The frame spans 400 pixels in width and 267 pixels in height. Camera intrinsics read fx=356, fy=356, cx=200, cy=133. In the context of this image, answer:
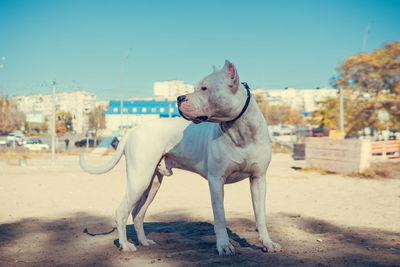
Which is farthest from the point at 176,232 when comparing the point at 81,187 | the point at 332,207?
the point at 81,187

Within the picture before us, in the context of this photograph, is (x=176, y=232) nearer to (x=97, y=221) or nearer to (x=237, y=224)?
(x=237, y=224)

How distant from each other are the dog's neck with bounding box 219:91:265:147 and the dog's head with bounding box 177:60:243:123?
0.20 metres

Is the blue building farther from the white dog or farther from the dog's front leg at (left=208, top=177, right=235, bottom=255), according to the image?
the dog's front leg at (left=208, top=177, right=235, bottom=255)

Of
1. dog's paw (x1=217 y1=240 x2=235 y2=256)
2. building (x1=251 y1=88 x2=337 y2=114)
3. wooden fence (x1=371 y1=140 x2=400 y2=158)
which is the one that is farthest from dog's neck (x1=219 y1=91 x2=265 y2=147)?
building (x1=251 y1=88 x2=337 y2=114)

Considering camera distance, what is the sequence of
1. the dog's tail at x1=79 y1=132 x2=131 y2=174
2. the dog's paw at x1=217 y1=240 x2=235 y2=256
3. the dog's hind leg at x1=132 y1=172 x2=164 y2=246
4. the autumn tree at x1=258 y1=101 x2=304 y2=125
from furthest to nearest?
1. the autumn tree at x1=258 y1=101 x2=304 y2=125
2. the dog's hind leg at x1=132 y1=172 x2=164 y2=246
3. the dog's tail at x1=79 y1=132 x2=131 y2=174
4. the dog's paw at x1=217 y1=240 x2=235 y2=256

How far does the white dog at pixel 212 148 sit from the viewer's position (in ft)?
11.5

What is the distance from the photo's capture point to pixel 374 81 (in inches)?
778

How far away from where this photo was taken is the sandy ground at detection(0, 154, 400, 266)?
394 cm

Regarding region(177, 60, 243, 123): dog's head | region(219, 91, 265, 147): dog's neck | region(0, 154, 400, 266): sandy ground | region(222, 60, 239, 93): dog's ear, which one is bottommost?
region(0, 154, 400, 266): sandy ground

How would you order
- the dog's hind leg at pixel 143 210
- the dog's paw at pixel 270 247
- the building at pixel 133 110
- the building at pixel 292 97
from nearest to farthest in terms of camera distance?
the dog's paw at pixel 270 247 < the dog's hind leg at pixel 143 210 < the building at pixel 292 97 < the building at pixel 133 110

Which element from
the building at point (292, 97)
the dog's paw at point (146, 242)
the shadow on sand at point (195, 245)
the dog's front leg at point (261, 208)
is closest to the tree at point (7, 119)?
the building at point (292, 97)

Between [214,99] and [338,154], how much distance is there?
11.5 meters

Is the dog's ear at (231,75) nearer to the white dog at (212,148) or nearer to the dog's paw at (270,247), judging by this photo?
the white dog at (212,148)

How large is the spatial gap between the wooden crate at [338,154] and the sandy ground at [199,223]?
1.05m
